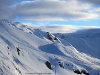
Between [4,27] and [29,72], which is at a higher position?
[4,27]

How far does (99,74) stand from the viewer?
34844 mm

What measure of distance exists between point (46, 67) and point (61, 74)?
131 inches

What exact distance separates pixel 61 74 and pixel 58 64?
4.03 meters

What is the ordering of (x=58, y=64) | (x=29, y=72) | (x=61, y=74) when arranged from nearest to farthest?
(x=29, y=72) → (x=61, y=74) → (x=58, y=64)

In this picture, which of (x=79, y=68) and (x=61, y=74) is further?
(x=79, y=68)

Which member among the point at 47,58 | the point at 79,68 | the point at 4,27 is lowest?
the point at 79,68

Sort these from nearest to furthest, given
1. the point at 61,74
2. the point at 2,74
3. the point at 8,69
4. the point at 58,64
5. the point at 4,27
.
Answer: the point at 2,74 → the point at 8,69 → the point at 61,74 → the point at 58,64 → the point at 4,27

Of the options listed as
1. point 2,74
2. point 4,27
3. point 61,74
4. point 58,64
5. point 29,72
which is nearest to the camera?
point 2,74

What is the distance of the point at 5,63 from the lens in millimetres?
18734

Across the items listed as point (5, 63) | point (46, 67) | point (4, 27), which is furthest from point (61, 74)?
point (4, 27)

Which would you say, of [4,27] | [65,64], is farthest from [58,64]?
[4,27]

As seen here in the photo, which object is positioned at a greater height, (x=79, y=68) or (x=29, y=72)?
(x=79, y=68)

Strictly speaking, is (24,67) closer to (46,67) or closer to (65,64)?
(46,67)

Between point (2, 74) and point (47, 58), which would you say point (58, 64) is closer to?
point (47, 58)
